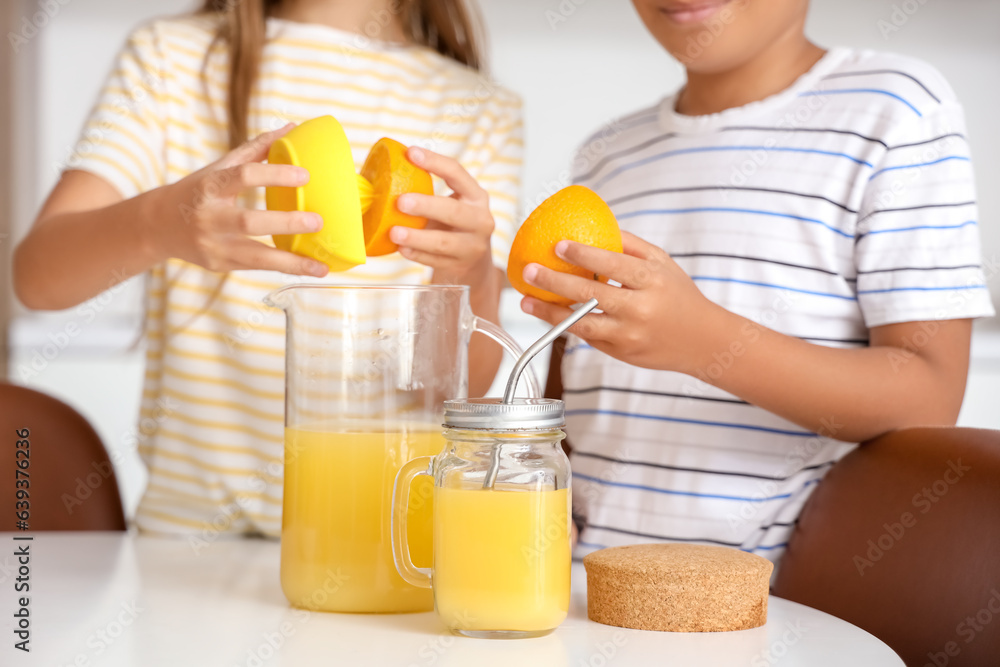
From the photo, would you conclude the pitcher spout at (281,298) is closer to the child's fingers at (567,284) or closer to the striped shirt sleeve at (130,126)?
the child's fingers at (567,284)

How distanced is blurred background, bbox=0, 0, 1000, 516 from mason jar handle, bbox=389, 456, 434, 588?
2.26 m

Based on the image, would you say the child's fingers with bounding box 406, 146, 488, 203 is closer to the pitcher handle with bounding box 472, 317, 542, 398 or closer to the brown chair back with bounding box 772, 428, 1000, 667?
the pitcher handle with bounding box 472, 317, 542, 398

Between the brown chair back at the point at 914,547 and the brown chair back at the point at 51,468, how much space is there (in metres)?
0.81

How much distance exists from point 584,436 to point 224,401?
44cm

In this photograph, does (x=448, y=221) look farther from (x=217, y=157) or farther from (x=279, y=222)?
(x=217, y=157)

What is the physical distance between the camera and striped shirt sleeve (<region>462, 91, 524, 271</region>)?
1.22 metres

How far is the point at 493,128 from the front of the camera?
1257mm

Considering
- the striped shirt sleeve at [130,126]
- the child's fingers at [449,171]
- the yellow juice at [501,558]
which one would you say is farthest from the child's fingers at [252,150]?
the striped shirt sleeve at [130,126]

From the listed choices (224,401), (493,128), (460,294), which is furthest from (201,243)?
(493,128)

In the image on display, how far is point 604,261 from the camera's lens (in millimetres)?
676

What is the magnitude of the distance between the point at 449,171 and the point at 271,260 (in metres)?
0.17

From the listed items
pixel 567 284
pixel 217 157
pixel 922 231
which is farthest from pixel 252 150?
pixel 922 231

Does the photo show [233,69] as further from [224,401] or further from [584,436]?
[584,436]

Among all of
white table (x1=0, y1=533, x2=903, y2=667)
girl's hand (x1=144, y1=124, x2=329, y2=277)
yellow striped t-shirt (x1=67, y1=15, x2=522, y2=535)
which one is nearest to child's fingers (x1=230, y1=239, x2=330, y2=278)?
girl's hand (x1=144, y1=124, x2=329, y2=277)
